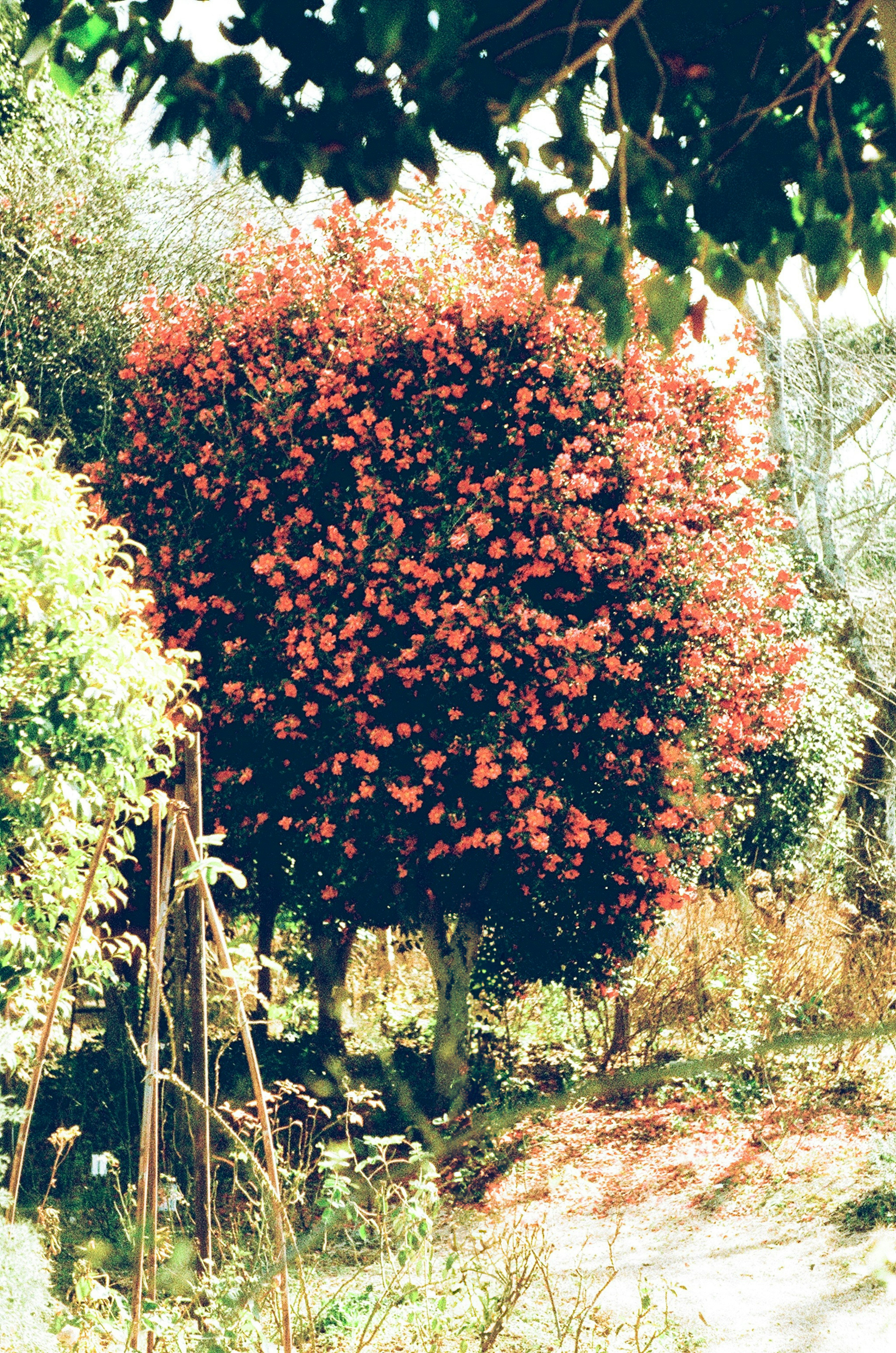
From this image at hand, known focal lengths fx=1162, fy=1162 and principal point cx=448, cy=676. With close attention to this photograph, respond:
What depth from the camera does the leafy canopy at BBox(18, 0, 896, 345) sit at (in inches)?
87.0

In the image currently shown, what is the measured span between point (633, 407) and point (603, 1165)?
4025 millimetres

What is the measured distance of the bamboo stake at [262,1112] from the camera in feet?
9.90

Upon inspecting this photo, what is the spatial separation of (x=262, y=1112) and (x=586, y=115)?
8.74 ft

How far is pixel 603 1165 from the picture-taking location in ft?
20.4

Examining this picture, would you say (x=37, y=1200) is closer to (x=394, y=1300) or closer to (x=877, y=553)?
(x=394, y=1300)

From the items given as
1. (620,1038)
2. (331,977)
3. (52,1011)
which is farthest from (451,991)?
(52,1011)

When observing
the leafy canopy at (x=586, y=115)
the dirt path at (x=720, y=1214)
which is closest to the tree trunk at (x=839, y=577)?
the dirt path at (x=720, y=1214)

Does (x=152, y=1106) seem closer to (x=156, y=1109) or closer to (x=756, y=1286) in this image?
(x=156, y=1109)

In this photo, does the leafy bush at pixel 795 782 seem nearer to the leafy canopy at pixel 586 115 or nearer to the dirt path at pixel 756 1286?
the dirt path at pixel 756 1286

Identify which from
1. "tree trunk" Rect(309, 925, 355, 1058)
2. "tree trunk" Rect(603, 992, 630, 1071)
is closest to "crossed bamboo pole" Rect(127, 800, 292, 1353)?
"tree trunk" Rect(309, 925, 355, 1058)

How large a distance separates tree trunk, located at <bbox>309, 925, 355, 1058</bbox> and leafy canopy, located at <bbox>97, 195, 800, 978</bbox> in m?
0.85

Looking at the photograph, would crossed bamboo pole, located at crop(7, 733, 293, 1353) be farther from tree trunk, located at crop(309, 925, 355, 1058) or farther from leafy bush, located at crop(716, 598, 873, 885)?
leafy bush, located at crop(716, 598, 873, 885)

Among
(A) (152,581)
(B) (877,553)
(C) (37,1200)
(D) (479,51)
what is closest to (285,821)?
(A) (152,581)

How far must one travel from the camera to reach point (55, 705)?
4.02 metres
